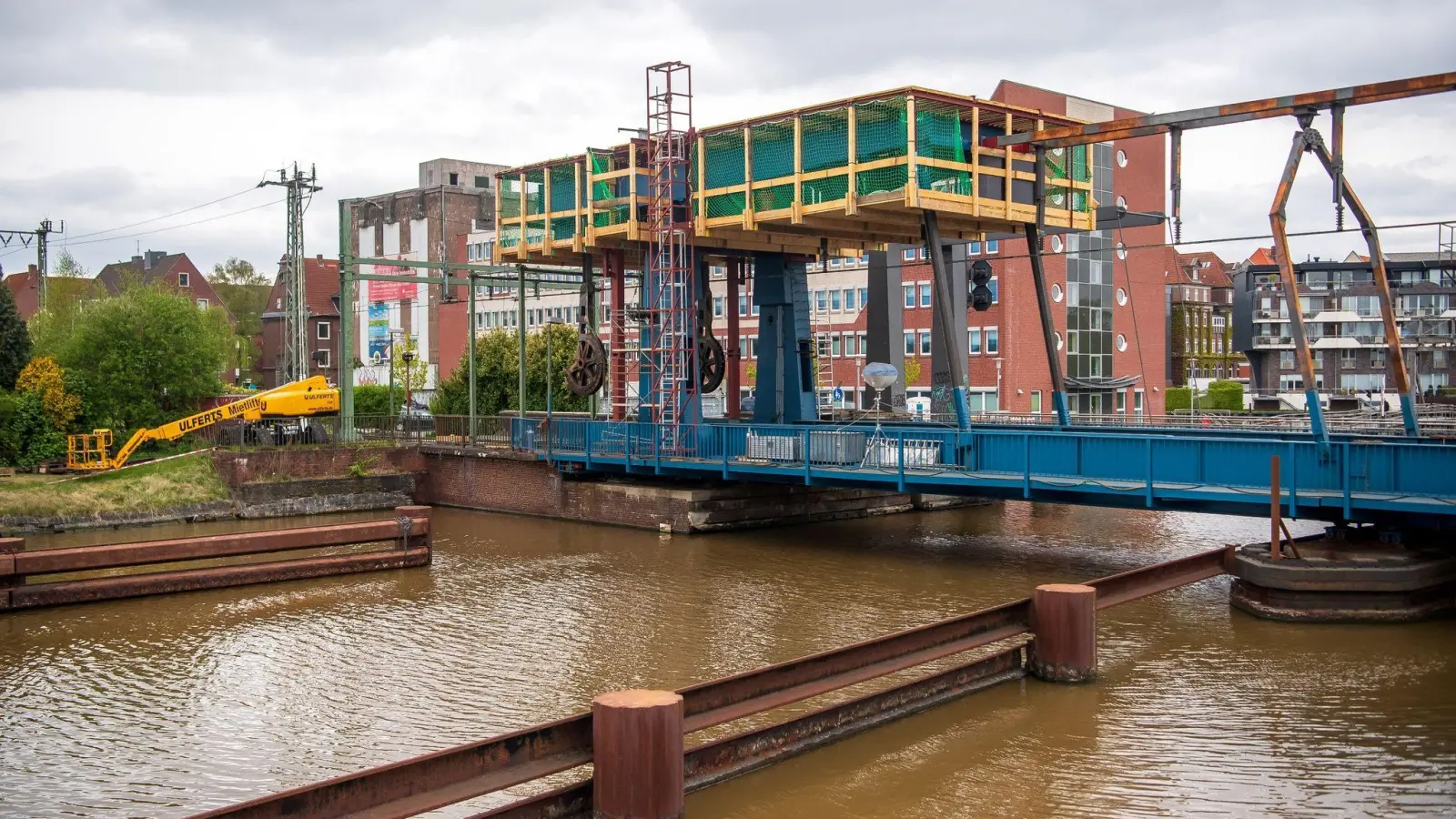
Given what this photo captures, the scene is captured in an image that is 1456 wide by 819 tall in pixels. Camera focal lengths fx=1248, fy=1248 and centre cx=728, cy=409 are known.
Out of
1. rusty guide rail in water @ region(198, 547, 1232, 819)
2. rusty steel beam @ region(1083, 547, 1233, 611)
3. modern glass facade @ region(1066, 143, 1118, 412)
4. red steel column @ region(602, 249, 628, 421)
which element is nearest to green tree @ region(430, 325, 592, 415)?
modern glass facade @ region(1066, 143, 1118, 412)

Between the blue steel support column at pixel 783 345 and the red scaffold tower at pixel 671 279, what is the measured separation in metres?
2.32

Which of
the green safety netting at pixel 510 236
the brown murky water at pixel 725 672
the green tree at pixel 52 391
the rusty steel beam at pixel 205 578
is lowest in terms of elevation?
the brown murky water at pixel 725 672

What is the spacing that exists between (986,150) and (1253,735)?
48.8ft

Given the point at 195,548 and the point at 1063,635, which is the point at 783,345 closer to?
the point at 195,548

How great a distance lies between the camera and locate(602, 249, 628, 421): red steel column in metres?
30.0

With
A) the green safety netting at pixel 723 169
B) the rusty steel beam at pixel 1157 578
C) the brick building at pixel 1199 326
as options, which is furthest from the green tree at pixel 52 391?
the brick building at pixel 1199 326

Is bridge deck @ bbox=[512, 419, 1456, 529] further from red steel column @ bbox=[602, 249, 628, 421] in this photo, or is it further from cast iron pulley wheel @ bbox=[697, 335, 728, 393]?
cast iron pulley wheel @ bbox=[697, 335, 728, 393]

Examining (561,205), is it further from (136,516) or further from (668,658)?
(668,658)

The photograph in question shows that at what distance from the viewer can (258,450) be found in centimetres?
3275

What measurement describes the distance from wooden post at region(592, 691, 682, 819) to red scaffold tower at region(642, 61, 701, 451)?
741 inches

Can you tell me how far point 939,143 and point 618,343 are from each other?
9.90 metres

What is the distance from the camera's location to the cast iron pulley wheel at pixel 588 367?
31453 mm

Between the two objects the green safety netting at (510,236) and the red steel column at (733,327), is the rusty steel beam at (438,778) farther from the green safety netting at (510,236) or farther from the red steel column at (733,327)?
the green safety netting at (510,236)

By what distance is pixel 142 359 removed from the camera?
1462 inches
